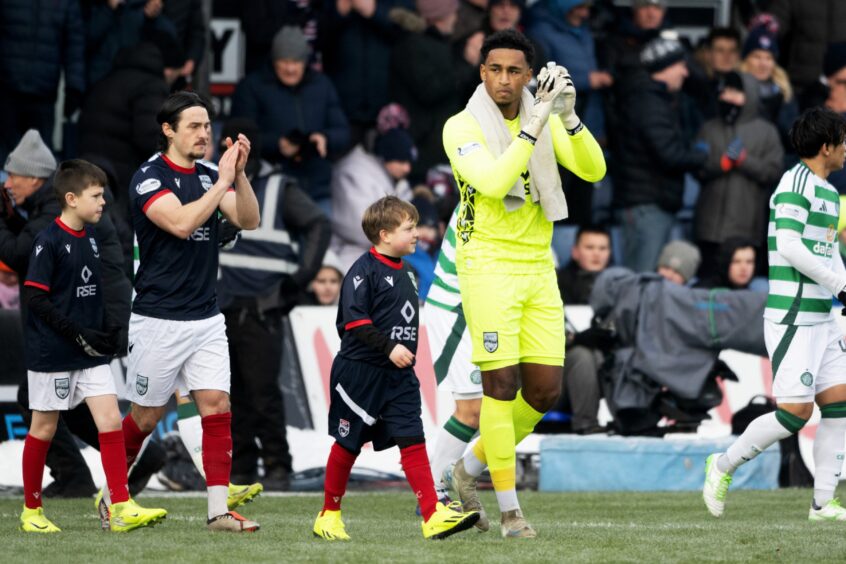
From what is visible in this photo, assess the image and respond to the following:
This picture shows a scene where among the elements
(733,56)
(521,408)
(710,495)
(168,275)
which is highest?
(733,56)

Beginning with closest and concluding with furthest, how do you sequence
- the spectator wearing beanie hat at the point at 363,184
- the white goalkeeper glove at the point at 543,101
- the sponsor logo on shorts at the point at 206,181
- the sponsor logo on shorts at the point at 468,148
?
the white goalkeeper glove at the point at 543,101, the sponsor logo on shorts at the point at 468,148, the sponsor logo on shorts at the point at 206,181, the spectator wearing beanie hat at the point at 363,184

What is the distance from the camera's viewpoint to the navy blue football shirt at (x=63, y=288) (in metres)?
8.64

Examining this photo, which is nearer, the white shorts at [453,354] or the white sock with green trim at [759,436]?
the white sock with green trim at [759,436]

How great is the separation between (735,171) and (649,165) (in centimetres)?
85

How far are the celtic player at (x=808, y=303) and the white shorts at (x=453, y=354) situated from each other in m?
1.55

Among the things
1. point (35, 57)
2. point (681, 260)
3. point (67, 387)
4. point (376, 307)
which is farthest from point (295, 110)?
point (376, 307)

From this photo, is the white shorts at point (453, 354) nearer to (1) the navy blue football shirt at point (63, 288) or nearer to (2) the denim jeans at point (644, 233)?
(1) the navy blue football shirt at point (63, 288)

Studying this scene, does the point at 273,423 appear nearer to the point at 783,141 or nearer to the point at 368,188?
the point at 368,188

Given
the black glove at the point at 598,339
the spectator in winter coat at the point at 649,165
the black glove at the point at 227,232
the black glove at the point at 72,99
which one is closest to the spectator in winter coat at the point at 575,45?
the spectator in winter coat at the point at 649,165

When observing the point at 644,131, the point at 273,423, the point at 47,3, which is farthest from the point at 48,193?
the point at 644,131

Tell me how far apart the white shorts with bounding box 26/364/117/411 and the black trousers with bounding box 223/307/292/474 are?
322 cm

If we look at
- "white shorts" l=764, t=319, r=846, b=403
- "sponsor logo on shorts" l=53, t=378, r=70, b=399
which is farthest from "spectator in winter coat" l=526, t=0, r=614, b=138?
"sponsor logo on shorts" l=53, t=378, r=70, b=399

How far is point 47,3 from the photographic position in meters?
13.3

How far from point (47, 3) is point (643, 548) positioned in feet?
25.0
